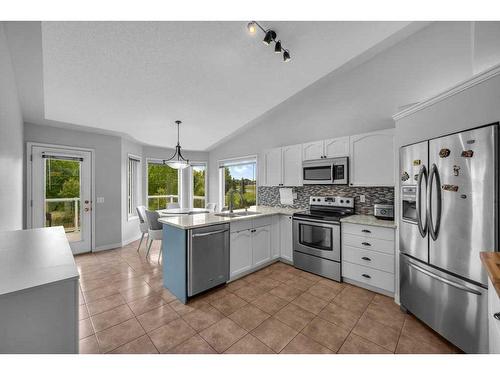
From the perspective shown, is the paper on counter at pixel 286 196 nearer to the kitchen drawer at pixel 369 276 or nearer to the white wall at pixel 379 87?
the white wall at pixel 379 87

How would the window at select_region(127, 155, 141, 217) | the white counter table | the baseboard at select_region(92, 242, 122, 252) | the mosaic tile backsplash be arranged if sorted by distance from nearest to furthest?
the white counter table → the mosaic tile backsplash → the baseboard at select_region(92, 242, 122, 252) → the window at select_region(127, 155, 141, 217)

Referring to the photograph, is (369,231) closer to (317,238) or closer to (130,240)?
(317,238)

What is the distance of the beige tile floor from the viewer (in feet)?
5.45

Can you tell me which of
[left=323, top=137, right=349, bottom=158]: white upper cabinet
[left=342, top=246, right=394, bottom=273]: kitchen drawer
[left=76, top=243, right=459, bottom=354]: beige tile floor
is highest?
[left=323, top=137, right=349, bottom=158]: white upper cabinet

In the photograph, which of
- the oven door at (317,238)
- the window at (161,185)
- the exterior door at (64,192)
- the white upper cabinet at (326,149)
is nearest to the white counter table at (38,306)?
the oven door at (317,238)

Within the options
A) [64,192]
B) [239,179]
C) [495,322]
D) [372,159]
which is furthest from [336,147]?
[64,192]

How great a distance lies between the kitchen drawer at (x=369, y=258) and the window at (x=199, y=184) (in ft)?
13.4

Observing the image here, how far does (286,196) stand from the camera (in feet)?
13.1

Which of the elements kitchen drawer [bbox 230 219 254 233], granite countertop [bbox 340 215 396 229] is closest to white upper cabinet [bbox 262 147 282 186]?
kitchen drawer [bbox 230 219 254 233]

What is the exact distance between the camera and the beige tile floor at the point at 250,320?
1.66 meters

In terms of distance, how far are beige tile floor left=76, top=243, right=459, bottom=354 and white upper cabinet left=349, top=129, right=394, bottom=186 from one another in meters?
1.42

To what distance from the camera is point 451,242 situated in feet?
5.43

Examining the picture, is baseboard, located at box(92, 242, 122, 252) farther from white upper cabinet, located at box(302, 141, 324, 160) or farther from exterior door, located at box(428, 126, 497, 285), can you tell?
exterior door, located at box(428, 126, 497, 285)

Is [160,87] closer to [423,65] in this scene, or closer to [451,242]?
[423,65]
